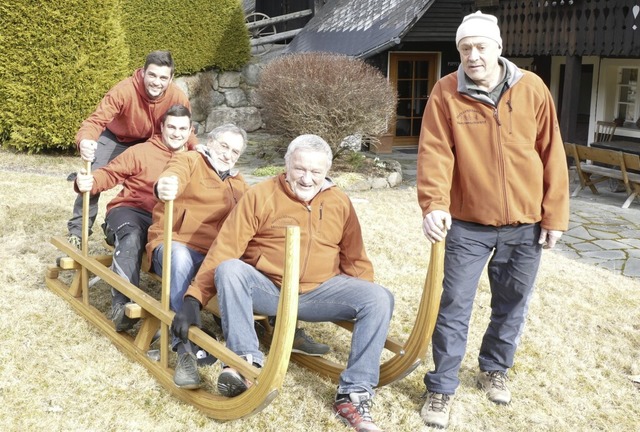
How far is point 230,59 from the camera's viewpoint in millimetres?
16109

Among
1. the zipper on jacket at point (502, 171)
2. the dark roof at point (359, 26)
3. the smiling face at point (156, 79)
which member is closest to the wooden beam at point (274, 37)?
the dark roof at point (359, 26)

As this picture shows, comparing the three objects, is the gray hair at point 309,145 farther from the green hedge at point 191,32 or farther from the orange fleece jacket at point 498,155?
the green hedge at point 191,32

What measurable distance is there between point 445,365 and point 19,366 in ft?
7.64

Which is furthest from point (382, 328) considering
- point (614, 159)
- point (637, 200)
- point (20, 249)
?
point (637, 200)

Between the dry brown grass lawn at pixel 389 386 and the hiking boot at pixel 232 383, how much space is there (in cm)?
19

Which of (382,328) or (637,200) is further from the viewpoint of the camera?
(637,200)

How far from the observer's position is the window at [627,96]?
11695mm

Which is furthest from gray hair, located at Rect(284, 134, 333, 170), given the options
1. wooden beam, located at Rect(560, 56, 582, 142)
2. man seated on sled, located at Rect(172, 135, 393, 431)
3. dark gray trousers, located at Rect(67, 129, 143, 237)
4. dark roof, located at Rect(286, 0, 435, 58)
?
dark roof, located at Rect(286, 0, 435, 58)

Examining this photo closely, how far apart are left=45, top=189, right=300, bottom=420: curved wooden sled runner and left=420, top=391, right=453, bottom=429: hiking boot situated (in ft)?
2.90

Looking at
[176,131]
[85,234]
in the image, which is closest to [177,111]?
[176,131]

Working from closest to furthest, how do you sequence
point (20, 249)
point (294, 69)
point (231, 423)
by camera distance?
point (231, 423) → point (20, 249) → point (294, 69)

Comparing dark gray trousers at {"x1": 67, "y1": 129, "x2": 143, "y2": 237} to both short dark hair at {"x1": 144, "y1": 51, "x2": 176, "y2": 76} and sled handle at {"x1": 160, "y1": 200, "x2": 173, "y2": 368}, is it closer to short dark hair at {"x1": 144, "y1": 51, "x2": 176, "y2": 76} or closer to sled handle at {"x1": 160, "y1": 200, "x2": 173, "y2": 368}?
short dark hair at {"x1": 144, "y1": 51, "x2": 176, "y2": 76}

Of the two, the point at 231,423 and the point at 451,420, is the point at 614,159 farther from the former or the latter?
the point at 231,423

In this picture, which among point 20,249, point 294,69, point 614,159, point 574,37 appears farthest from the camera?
point 294,69
